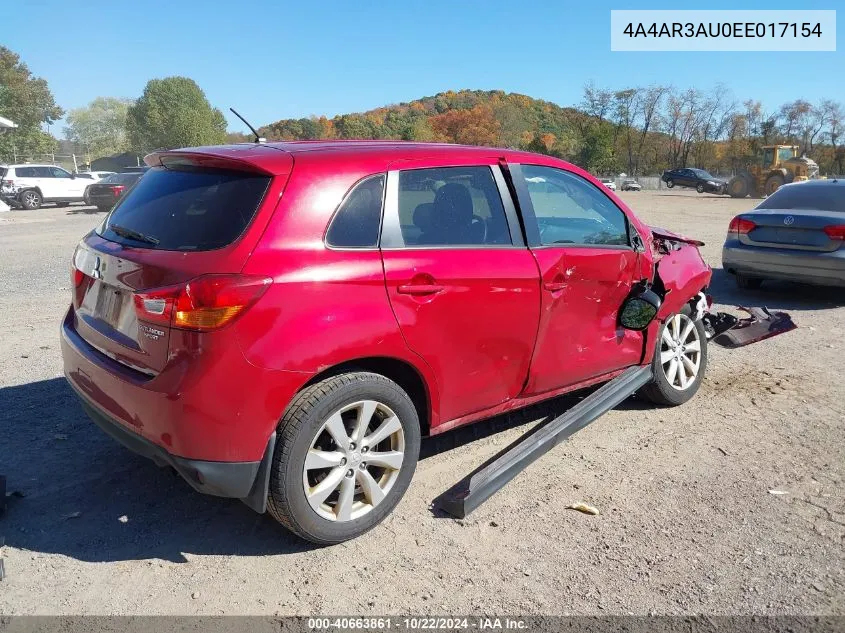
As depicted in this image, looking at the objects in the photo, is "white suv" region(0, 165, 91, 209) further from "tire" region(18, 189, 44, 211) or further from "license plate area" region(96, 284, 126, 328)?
"license plate area" region(96, 284, 126, 328)

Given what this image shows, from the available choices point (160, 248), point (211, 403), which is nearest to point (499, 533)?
point (211, 403)

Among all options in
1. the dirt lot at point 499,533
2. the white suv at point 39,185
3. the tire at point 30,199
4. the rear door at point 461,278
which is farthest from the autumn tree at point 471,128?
the rear door at point 461,278

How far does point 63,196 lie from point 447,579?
96.9 ft

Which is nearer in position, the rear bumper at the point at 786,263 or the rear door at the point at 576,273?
the rear door at the point at 576,273

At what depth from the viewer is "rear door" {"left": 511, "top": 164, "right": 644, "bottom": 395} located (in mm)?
3713

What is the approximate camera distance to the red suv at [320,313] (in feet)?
8.81

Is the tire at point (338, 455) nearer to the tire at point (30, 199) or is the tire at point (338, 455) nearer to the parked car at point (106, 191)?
the parked car at point (106, 191)

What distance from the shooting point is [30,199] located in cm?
2686

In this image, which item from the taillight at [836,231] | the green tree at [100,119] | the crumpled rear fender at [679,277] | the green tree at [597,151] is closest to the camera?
the crumpled rear fender at [679,277]

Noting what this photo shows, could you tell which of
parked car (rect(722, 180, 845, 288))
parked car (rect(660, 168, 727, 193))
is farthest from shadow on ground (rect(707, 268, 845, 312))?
parked car (rect(660, 168, 727, 193))

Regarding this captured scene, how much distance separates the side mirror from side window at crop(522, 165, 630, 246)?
35cm

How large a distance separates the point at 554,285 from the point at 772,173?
1517 inches

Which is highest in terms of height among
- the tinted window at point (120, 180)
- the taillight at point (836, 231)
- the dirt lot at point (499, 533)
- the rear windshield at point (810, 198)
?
the tinted window at point (120, 180)

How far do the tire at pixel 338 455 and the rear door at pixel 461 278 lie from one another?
10.7 inches
